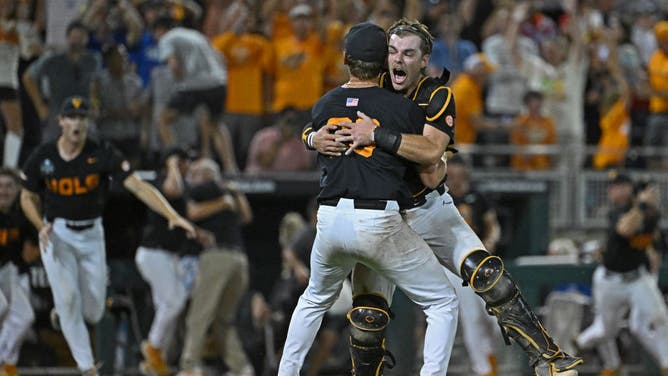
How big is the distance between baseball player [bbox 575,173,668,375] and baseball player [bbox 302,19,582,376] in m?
5.58

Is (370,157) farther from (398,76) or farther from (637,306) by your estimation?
(637,306)

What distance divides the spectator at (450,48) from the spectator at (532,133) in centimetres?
92

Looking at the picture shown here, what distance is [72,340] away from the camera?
10219 millimetres

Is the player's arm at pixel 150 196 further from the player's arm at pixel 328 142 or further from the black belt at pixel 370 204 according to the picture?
the black belt at pixel 370 204

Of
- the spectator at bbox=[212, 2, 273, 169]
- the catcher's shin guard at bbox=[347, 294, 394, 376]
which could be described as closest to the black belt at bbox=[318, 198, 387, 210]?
the catcher's shin guard at bbox=[347, 294, 394, 376]

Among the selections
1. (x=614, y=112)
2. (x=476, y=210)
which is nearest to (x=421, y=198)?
(x=476, y=210)

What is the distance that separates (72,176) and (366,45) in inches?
143

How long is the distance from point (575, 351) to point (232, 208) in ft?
13.8

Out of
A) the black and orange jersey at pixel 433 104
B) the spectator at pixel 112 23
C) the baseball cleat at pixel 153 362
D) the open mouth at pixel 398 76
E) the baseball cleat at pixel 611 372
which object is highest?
the open mouth at pixel 398 76

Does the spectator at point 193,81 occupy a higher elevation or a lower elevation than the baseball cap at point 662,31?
lower

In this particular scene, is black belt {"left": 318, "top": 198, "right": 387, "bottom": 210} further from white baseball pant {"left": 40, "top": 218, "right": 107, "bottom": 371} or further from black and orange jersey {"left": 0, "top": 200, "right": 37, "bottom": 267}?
black and orange jersey {"left": 0, "top": 200, "right": 37, "bottom": 267}

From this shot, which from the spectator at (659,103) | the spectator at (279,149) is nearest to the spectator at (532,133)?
the spectator at (659,103)

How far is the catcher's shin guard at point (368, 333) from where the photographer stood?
8.15 meters

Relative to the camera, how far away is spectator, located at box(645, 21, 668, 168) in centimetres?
1588
